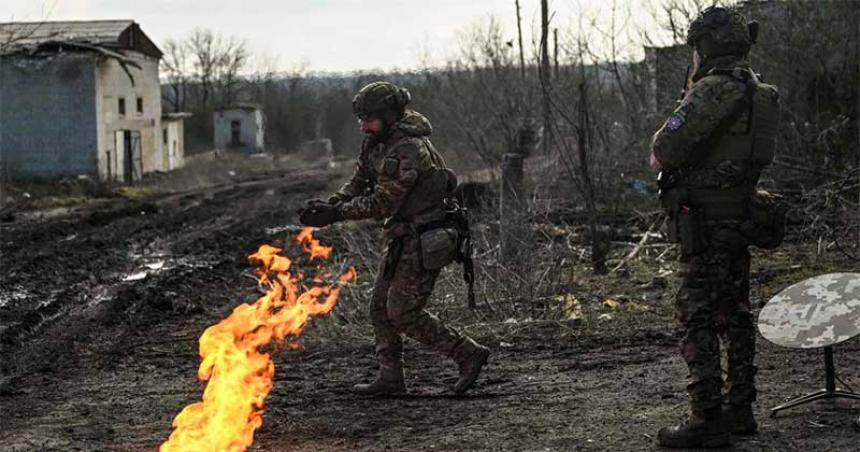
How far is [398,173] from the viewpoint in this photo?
Result: 6711 millimetres

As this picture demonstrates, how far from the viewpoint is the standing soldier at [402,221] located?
22.2 feet

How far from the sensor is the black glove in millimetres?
6891

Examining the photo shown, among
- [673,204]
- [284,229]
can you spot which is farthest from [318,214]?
[284,229]

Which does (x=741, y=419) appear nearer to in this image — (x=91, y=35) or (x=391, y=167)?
(x=391, y=167)

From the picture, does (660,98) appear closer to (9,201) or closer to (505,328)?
(505,328)

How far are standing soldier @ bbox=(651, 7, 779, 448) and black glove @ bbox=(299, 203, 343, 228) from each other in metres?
2.24

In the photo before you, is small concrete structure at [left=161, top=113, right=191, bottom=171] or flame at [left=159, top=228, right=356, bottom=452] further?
small concrete structure at [left=161, top=113, right=191, bottom=171]

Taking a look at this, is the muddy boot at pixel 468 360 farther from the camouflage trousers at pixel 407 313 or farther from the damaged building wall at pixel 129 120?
the damaged building wall at pixel 129 120

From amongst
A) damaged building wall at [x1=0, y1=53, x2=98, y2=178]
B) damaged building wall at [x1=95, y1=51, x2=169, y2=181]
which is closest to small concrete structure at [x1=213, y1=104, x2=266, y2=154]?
damaged building wall at [x1=95, y1=51, x2=169, y2=181]

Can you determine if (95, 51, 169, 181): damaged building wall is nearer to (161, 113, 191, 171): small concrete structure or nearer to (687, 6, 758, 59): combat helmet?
(161, 113, 191, 171): small concrete structure

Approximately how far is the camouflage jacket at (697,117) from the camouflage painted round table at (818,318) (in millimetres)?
1331

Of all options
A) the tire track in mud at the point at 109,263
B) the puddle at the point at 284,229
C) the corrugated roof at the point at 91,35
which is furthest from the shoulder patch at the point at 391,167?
the corrugated roof at the point at 91,35

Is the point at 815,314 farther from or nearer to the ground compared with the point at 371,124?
nearer to the ground

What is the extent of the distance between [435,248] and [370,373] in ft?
4.96
